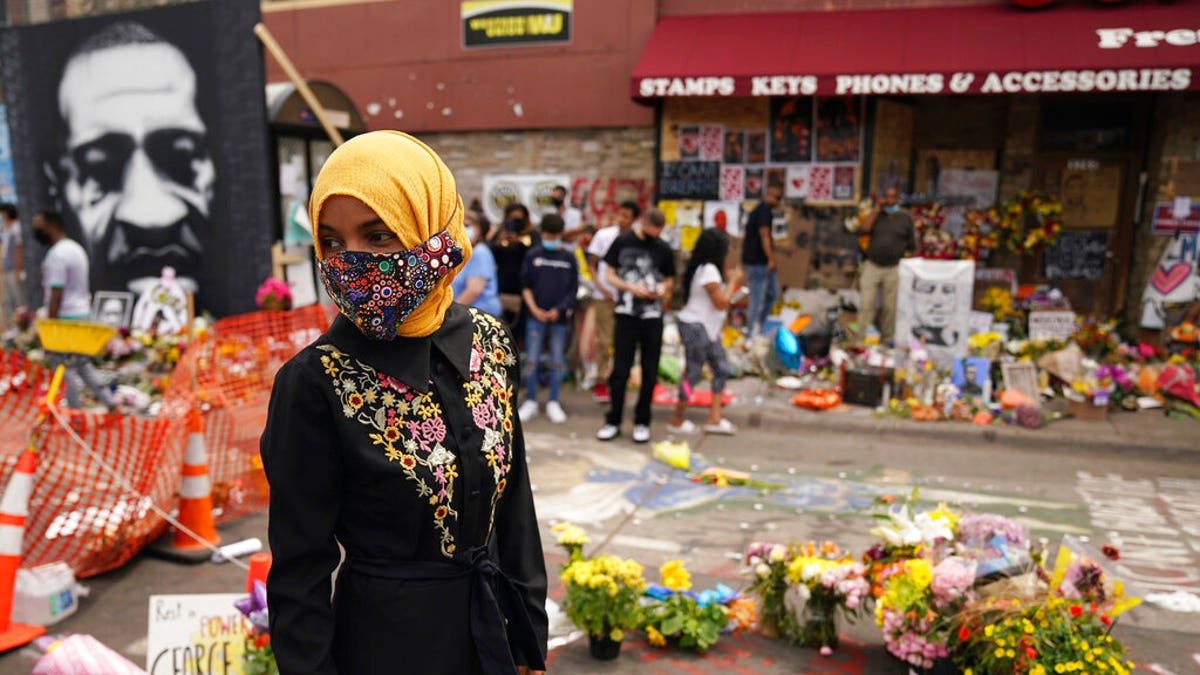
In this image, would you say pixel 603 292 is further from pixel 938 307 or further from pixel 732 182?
pixel 732 182

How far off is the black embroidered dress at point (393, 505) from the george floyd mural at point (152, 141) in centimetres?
721

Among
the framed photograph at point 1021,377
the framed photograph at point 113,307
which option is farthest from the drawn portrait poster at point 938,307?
the framed photograph at point 113,307

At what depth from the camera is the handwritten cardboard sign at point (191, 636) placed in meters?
3.32

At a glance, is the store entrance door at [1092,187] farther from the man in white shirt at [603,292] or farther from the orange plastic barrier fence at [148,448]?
the orange plastic barrier fence at [148,448]

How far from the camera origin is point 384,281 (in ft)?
5.72

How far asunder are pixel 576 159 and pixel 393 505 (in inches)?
465

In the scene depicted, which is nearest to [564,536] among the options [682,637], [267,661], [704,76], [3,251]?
[682,637]

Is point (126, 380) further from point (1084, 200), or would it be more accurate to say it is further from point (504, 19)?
→ point (1084, 200)

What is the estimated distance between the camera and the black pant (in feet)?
24.9

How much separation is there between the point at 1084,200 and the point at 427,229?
12210 mm

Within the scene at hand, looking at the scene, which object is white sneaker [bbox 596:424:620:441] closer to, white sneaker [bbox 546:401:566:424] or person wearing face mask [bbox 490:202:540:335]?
white sneaker [bbox 546:401:566:424]

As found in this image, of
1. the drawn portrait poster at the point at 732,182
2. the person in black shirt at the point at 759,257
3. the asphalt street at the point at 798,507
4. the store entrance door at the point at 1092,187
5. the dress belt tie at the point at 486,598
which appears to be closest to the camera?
the dress belt tie at the point at 486,598

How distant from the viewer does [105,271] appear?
10.5 m

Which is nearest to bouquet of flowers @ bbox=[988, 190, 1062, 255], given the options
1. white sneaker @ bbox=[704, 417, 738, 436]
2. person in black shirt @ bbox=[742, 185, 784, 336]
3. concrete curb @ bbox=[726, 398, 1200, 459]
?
person in black shirt @ bbox=[742, 185, 784, 336]
